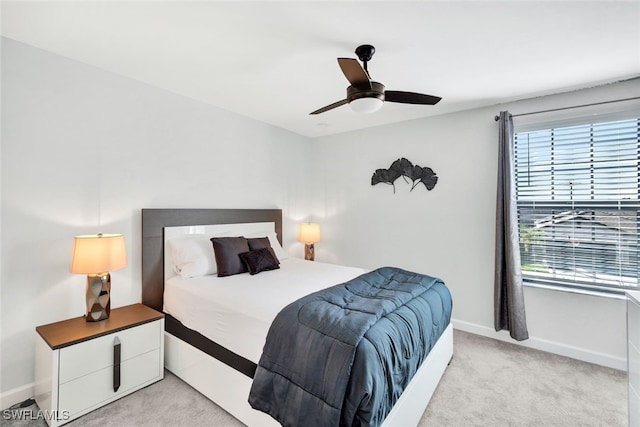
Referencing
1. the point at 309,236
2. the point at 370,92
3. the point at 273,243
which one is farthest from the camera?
the point at 309,236

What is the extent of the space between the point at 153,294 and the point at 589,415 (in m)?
3.58

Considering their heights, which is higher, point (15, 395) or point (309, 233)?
point (309, 233)

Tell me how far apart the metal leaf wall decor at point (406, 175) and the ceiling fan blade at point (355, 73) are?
2049mm

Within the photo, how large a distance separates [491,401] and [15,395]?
3.44m

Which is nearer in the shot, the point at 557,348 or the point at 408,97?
the point at 408,97

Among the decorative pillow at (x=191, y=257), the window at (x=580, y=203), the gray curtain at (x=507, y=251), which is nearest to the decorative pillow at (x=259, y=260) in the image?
the decorative pillow at (x=191, y=257)

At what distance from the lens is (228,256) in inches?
108

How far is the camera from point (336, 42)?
2.01 meters

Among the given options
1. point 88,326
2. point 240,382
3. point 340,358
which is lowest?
point 240,382

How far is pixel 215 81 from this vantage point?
2.67 m

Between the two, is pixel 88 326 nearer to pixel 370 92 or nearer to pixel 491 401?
pixel 370 92

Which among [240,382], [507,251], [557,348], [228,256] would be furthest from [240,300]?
[557,348]

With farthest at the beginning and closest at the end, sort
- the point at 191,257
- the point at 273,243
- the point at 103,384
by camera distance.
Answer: the point at 273,243
the point at 191,257
the point at 103,384

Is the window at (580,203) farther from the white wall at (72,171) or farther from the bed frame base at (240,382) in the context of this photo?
the white wall at (72,171)
